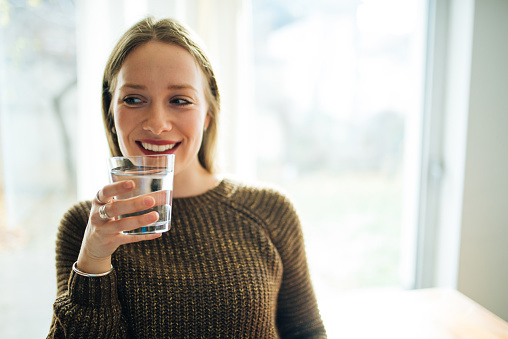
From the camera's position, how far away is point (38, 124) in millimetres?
1493

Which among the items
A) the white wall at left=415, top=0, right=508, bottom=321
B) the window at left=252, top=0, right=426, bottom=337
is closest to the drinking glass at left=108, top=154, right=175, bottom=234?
the window at left=252, top=0, right=426, bottom=337

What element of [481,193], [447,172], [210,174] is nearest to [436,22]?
[447,172]

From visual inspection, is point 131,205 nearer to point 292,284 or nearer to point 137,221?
point 137,221

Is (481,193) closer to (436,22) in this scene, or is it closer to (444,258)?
(444,258)

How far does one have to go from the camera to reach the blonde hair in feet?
3.18

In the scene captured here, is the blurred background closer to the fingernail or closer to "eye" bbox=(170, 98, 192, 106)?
"eye" bbox=(170, 98, 192, 106)

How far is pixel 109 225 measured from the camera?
2.49ft

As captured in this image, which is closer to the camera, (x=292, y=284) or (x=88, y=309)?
(x=88, y=309)

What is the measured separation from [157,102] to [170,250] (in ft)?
1.30

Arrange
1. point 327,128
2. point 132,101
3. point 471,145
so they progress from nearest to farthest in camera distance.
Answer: point 132,101 < point 471,145 < point 327,128

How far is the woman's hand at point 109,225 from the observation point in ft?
2.36

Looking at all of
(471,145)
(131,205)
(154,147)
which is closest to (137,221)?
(131,205)

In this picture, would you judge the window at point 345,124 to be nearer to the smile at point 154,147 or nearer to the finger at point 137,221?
the smile at point 154,147

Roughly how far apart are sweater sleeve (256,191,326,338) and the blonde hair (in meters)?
0.35
